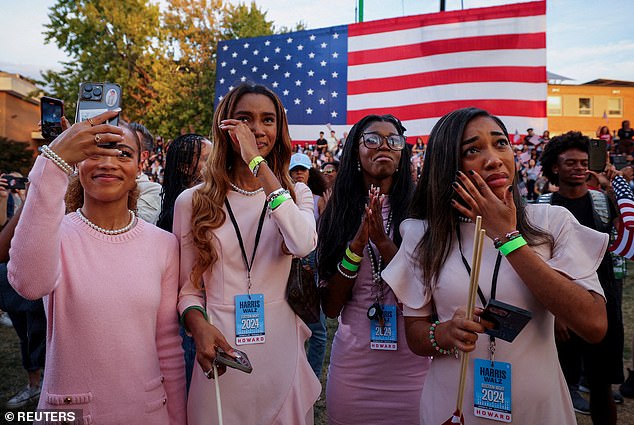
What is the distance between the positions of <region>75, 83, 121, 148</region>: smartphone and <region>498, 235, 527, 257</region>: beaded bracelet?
1.47m

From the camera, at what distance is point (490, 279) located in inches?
70.7

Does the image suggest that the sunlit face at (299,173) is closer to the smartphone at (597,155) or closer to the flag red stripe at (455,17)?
the smartphone at (597,155)

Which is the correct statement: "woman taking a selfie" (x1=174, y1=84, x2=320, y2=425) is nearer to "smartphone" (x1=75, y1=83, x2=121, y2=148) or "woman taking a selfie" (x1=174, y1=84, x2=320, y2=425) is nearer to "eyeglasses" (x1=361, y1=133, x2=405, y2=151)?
"smartphone" (x1=75, y1=83, x2=121, y2=148)

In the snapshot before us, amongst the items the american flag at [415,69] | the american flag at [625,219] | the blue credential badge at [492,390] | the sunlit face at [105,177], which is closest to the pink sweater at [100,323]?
the sunlit face at [105,177]

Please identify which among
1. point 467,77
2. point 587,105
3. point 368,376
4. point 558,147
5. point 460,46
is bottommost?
point 368,376

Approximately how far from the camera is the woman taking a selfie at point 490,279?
5.41ft

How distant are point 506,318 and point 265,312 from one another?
1.01m

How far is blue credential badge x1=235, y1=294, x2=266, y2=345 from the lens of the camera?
2021 millimetres

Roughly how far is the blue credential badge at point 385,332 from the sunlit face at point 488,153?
93 cm

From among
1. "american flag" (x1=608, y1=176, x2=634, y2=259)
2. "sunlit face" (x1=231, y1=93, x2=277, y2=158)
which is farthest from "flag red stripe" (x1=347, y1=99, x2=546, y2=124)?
"sunlit face" (x1=231, y1=93, x2=277, y2=158)

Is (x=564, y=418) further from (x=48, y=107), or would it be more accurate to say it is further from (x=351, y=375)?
(x=48, y=107)

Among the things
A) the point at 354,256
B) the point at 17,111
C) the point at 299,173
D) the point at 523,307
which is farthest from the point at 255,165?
the point at 17,111

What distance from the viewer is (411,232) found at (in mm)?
2041

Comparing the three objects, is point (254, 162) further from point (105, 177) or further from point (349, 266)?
A: point (349, 266)
